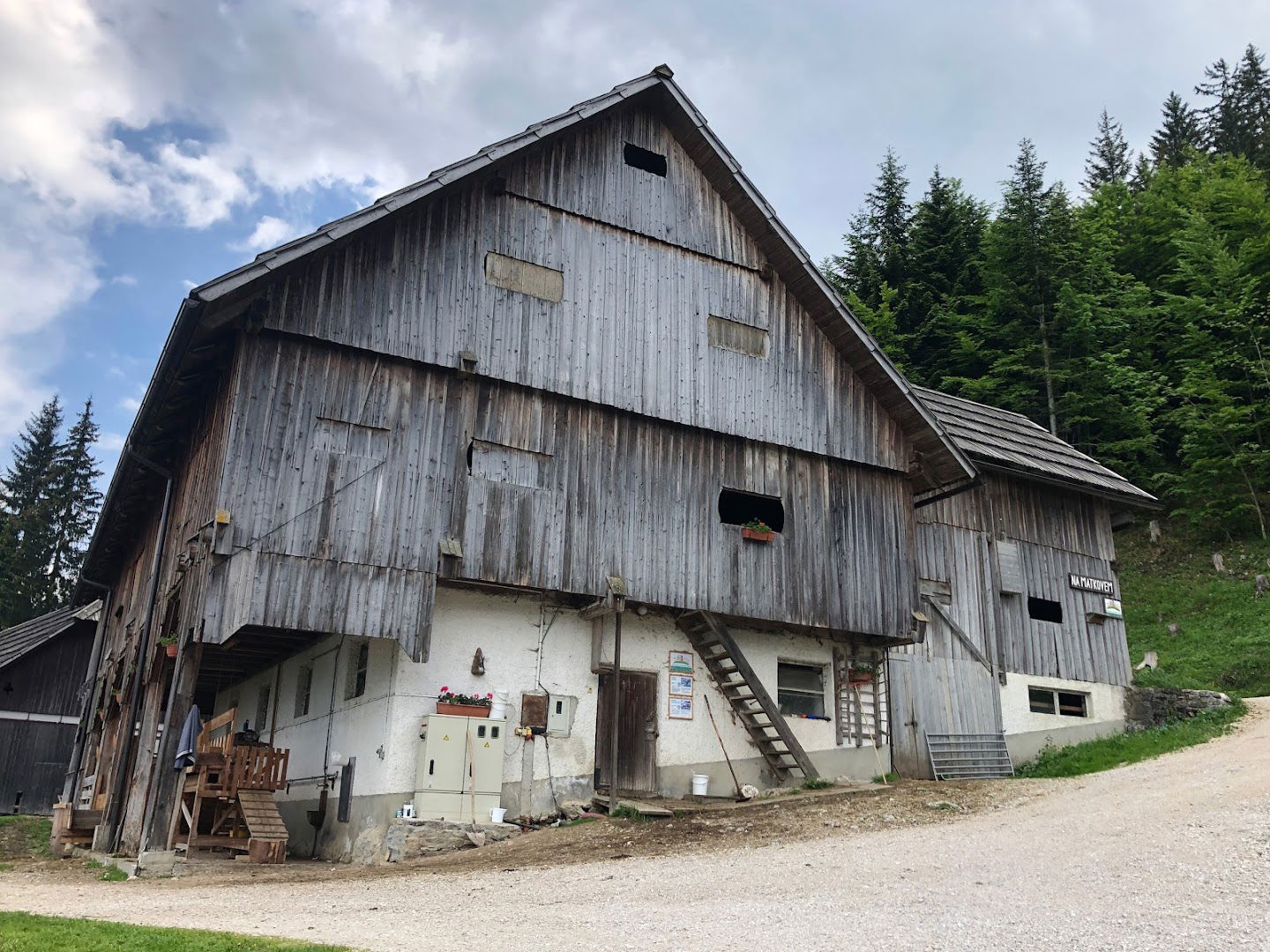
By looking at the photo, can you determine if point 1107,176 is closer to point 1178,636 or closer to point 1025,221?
point 1025,221

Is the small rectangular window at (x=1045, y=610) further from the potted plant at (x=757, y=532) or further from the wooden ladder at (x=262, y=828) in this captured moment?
the wooden ladder at (x=262, y=828)

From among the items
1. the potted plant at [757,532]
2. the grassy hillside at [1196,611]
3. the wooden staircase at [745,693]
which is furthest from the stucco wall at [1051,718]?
the potted plant at [757,532]

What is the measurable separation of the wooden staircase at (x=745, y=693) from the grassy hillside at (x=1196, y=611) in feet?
37.8

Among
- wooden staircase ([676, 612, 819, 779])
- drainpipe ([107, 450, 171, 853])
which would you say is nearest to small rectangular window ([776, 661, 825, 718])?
wooden staircase ([676, 612, 819, 779])

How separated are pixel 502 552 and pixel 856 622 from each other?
6.54m

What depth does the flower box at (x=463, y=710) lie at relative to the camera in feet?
48.9

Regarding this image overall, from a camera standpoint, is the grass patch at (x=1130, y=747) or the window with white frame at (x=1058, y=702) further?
the window with white frame at (x=1058, y=702)

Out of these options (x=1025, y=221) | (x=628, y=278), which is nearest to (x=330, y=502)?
(x=628, y=278)

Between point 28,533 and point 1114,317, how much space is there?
44495 millimetres

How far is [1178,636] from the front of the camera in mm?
27750

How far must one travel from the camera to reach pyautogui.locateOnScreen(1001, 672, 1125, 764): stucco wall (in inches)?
822

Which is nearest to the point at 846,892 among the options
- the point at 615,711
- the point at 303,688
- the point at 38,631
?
the point at 615,711

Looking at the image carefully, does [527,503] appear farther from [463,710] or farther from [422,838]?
[422,838]

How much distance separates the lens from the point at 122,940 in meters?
7.63
